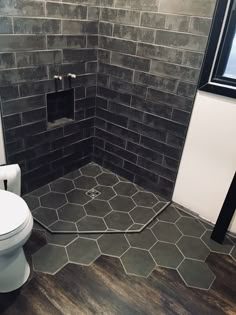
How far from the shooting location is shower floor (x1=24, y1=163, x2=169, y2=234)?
2.03 meters

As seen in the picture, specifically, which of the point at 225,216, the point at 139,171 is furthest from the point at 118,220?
the point at 225,216

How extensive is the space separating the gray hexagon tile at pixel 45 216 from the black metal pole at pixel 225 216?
1.21 metres

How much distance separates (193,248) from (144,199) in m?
0.61

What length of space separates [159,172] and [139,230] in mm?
557

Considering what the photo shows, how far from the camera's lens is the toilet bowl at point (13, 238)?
1.33 m

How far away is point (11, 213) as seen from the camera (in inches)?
55.6

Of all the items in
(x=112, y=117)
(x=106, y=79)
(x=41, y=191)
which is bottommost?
(x=41, y=191)

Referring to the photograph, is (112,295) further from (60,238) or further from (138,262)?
(60,238)

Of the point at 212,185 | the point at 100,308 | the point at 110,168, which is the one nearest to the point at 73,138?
the point at 110,168

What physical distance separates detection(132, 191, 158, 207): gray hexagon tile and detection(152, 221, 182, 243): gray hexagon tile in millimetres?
233

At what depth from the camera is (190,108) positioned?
1.96m

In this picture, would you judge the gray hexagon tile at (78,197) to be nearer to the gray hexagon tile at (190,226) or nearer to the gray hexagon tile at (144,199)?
the gray hexagon tile at (144,199)

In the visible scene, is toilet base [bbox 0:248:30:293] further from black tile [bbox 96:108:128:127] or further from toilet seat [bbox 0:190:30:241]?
black tile [bbox 96:108:128:127]

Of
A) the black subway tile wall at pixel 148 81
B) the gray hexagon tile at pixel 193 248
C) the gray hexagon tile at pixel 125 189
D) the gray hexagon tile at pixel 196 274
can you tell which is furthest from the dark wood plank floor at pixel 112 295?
the black subway tile wall at pixel 148 81
